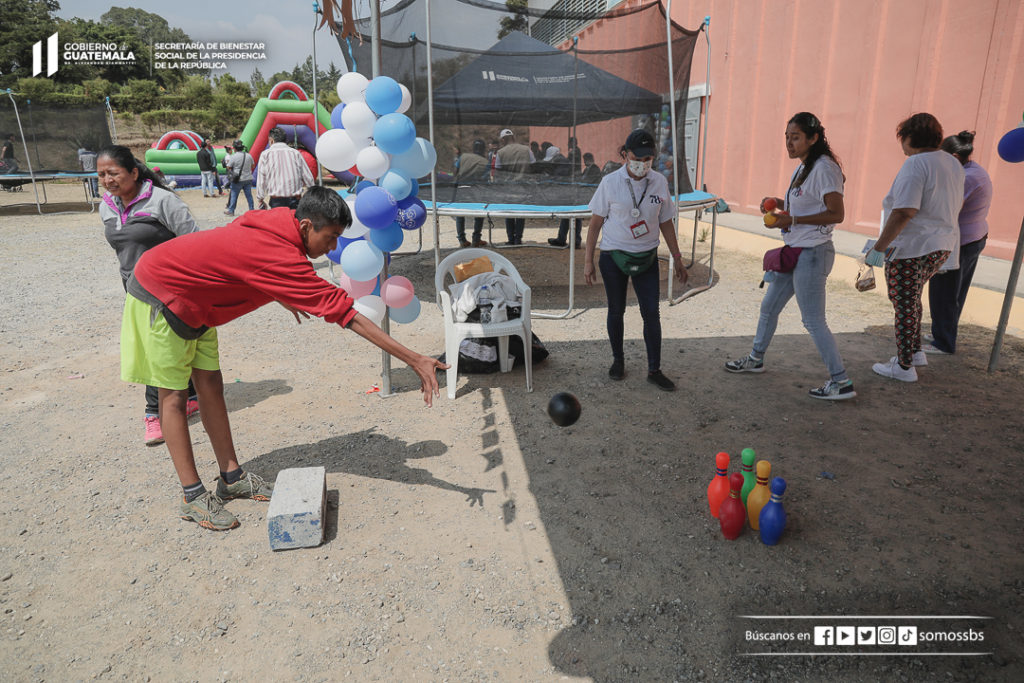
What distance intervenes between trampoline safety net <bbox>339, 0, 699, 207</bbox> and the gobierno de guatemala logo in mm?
45024

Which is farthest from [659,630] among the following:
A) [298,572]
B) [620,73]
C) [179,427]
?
[620,73]

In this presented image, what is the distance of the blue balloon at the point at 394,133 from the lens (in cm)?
351

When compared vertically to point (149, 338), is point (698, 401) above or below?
below

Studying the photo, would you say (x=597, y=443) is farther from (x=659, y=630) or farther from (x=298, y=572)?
(x=298, y=572)

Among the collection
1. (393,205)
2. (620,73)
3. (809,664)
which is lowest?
(809,664)

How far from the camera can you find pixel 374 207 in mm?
3436

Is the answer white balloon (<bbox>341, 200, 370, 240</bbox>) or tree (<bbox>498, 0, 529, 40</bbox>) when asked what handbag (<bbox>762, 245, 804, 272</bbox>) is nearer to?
white balloon (<bbox>341, 200, 370, 240</bbox>)

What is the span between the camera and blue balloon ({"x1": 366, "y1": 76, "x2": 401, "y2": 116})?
357 cm

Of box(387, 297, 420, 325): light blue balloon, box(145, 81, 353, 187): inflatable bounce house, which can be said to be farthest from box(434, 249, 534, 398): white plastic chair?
box(145, 81, 353, 187): inflatable bounce house

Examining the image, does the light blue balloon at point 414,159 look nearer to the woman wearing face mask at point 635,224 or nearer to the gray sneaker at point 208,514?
the woman wearing face mask at point 635,224

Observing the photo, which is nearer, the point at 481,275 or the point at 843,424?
the point at 843,424

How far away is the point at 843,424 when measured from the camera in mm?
4031

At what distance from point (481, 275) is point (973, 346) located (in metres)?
4.28

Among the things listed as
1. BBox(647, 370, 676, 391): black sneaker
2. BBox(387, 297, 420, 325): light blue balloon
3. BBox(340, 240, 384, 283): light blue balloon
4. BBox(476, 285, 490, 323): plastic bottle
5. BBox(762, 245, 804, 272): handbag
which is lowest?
BBox(647, 370, 676, 391): black sneaker
